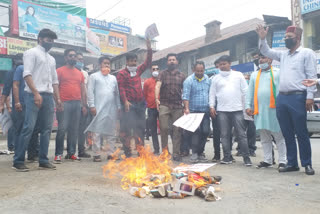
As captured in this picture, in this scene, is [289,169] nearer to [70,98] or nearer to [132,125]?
[132,125]

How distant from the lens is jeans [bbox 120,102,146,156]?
582 cm

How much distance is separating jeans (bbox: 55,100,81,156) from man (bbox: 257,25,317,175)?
11.6ft

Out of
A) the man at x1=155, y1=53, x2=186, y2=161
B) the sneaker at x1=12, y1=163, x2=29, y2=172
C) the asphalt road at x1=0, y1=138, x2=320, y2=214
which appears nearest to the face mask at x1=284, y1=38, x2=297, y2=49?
the asphalt road at x1=0, y1=138, x2=320, y2=214

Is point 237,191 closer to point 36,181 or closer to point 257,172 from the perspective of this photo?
point 257,172

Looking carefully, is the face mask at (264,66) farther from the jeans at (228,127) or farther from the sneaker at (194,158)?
the sneaker at (194,158)

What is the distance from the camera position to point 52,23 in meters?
19.6

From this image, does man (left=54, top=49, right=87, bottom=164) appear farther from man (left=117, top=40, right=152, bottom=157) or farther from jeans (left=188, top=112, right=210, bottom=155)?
jeans (left=188, top=112, right=210, bottom=155)

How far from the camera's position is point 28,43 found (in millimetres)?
17859

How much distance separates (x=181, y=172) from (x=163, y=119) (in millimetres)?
2366

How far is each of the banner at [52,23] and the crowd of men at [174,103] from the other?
14.2 m

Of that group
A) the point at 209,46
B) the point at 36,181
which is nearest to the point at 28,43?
the point at 209,46

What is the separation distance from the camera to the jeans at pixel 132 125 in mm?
5816

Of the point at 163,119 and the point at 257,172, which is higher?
the point at 163,119

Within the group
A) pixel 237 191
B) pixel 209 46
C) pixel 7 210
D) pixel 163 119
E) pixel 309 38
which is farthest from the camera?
pixel 209 46
